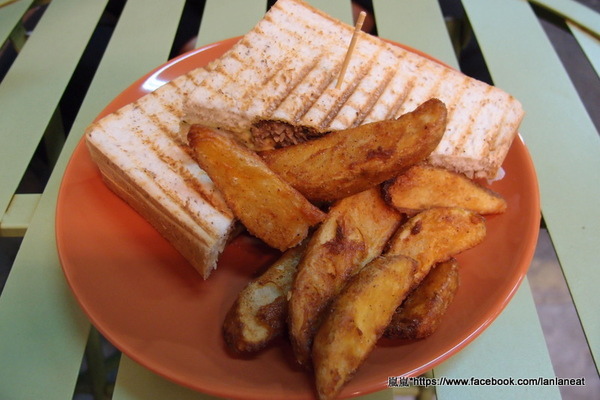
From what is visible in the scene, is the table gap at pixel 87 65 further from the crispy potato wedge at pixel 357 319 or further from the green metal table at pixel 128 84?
the crispy potato wedge at pixel 357 319

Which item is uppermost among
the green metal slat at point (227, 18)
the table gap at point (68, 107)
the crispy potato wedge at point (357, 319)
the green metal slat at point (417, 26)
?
the green metal slat at point (417, 26)

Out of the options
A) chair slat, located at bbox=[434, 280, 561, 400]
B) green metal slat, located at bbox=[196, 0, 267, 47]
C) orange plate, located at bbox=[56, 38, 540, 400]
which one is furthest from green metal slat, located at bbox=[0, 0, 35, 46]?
chair slat, located at bbox=[434, 280, 561, 400]

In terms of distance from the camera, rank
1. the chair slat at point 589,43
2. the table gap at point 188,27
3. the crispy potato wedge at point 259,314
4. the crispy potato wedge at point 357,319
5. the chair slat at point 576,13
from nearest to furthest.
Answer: the crispy potato wedge at point 357,319 < the crispy potato wedge at point 259,314 < the chair slat at point 589,43 < the chair slat at point 576,13 < the table gap at point 188,27

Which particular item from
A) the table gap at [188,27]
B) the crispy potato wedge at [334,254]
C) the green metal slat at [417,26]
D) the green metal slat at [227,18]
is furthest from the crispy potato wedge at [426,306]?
the table gap at [188,27]

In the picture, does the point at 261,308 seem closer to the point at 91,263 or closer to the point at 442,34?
the point at 91,263

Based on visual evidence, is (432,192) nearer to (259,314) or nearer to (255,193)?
(255,193)

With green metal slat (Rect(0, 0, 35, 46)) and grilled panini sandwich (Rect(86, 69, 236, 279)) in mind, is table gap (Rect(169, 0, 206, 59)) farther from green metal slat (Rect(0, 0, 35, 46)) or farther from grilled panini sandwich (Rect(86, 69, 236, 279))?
grilled panini sandwich (Rect(86, 69, 236, 279))

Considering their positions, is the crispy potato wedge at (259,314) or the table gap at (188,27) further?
the table gap at (188,27)
